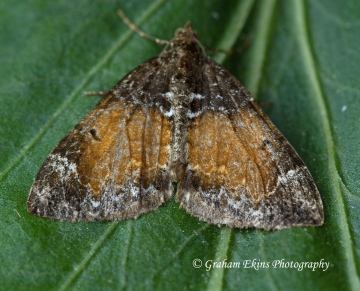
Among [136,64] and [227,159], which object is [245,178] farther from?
[136,64]

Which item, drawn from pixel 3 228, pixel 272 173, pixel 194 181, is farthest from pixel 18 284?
pixel 272 173

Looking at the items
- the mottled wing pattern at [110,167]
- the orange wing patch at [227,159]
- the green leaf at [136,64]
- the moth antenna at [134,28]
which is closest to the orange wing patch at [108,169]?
the mottled wing pattern at [110,167]

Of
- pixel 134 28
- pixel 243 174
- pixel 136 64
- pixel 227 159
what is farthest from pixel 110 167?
pixel 134 28

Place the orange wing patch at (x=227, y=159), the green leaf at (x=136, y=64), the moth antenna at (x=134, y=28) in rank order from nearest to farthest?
the green leaf at (x=136, y=64) → the orange wing patch at (x=227, y=159) → the moth antenna at (x=134, y=28)

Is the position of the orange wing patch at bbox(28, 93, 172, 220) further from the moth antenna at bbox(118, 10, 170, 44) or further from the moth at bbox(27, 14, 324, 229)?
the moth antenna at bbox(118, 10, 170, 44)

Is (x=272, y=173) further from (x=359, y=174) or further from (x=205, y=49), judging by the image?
(x=205, y=49)

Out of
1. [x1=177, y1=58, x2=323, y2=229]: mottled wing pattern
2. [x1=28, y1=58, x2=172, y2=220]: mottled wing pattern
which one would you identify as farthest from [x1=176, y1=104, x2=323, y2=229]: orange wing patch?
[x1=28, y1=58, x2=172, y2=220]: mottled wing pattern

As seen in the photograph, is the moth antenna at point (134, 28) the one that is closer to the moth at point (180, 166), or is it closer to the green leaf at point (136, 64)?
the green leaf at point (136, 64)
